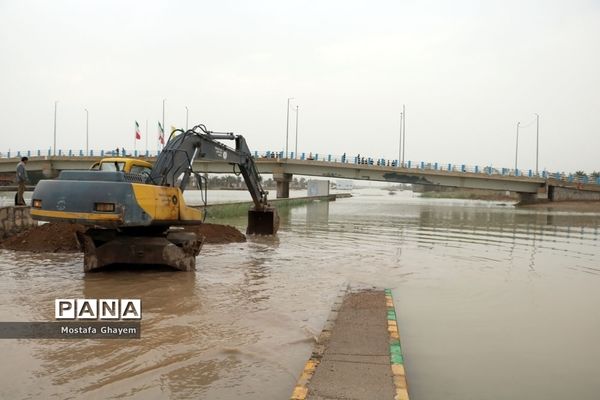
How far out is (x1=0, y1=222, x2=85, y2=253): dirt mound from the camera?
1341 cm

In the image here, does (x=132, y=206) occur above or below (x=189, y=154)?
below

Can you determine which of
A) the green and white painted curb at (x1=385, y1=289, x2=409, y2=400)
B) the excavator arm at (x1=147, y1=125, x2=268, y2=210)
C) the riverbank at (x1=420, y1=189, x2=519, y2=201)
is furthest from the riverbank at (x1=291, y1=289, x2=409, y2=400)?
the riverbank at (x1=420, y1=189, x2=519, y2=201)

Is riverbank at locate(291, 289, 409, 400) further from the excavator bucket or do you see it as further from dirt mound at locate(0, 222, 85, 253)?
the excavator bucket

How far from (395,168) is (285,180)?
1298 cm

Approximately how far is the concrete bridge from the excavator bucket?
34165mm

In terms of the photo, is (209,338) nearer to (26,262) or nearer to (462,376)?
(462,376)

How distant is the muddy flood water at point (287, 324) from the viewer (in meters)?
4.87

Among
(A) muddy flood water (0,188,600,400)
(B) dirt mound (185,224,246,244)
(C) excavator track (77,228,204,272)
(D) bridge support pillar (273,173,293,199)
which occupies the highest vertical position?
(D) bridge support pillar (273,173,293,199)

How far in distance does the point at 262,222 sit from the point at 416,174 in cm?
3960

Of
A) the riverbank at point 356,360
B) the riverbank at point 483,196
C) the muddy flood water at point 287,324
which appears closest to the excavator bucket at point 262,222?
the muddy flood water at point 287,324

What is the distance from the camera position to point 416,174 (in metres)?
55.7

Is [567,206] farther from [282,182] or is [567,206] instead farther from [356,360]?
[356,360]

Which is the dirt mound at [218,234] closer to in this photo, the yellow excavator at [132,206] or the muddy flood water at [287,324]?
the muddy flood water at [287,324]

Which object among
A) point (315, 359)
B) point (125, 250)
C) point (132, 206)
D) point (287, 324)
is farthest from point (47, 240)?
point (315, 359)
